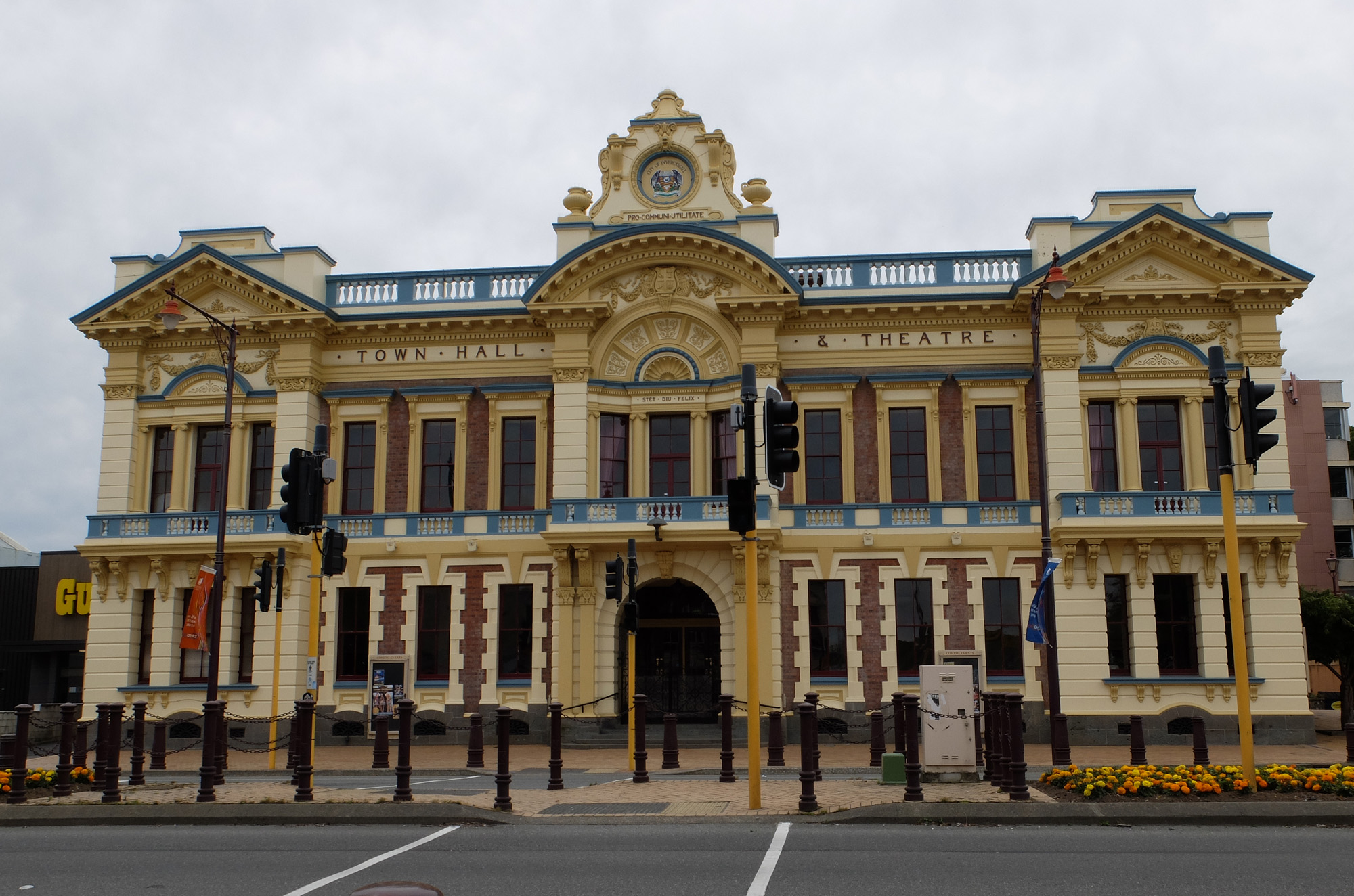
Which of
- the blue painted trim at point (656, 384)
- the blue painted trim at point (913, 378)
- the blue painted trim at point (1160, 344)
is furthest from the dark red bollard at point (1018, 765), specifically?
the blue painted trim at point (1160, 344)

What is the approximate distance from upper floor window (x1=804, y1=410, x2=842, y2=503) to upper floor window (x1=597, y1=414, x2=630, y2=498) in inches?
186

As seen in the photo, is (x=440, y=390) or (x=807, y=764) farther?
(x=440, y=390)

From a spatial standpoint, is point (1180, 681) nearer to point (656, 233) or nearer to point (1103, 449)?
point (1103, 449)

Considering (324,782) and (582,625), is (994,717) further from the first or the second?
(582,625)

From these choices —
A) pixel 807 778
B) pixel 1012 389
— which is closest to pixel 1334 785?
pixel 807 778

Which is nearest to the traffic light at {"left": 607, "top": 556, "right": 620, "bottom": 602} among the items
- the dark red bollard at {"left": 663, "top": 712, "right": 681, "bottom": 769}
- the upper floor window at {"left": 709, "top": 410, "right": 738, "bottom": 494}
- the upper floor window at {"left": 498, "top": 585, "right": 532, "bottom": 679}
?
the dark red bollard at {"left": 663, "top": 712, "right": 681, "bottom": 769}

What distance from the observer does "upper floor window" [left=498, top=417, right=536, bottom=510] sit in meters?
31.3

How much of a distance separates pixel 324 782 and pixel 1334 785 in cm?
1457

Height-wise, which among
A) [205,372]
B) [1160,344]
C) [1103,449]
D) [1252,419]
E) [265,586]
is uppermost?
[1160,344]

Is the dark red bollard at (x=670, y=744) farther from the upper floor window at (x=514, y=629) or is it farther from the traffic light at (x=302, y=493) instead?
the traffic light at (x=302, y=493)

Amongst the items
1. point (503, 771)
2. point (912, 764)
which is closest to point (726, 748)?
point (503, 771)

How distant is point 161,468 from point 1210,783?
27.7 meters

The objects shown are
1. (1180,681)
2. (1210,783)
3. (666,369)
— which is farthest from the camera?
(666,369)

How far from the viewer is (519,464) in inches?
1238
